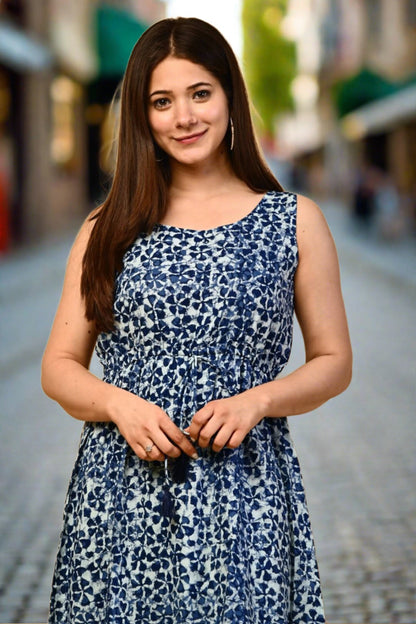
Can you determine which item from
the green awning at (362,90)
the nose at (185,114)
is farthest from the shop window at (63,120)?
the nose at (185,114)

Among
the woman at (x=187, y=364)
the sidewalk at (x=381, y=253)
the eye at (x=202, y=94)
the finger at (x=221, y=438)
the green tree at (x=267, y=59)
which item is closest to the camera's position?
the finger at (x=221, y=438)

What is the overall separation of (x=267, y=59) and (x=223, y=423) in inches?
2258

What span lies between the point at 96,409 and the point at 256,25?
58.4m

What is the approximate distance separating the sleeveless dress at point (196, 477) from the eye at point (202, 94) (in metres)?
0.25

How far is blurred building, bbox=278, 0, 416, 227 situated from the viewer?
2511cm

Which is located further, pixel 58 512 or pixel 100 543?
pixel 58 512

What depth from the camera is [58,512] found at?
15.7 feet

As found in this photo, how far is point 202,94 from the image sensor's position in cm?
200

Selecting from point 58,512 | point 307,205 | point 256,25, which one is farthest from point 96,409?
point 256,25

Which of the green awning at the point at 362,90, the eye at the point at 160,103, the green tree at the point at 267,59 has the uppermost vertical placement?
the green tree at the point at 267,59

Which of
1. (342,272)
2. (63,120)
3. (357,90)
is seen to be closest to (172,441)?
(342,272)

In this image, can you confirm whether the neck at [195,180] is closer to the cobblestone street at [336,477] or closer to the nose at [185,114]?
the nose at [185,114]

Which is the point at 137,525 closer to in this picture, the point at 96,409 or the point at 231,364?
the point at 96,409

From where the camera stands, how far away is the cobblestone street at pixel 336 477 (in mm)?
3885
